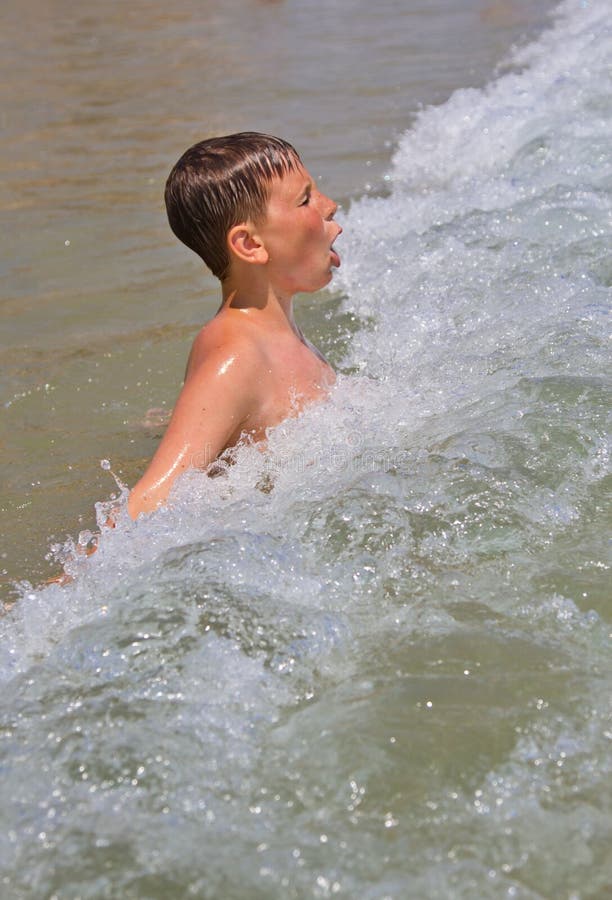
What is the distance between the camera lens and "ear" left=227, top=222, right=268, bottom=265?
11.8ft

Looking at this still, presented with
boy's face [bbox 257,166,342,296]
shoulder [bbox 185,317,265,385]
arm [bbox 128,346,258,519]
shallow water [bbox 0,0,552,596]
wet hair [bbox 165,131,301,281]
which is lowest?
shallow water [bbox 0,0,552,596]

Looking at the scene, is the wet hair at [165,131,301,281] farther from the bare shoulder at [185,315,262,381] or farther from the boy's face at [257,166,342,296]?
the bare shoulder at [185,315,262,381]

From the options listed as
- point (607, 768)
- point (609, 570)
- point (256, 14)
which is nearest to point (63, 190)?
point (609, 570)

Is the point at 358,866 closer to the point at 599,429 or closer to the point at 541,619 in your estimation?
the point at 541,619

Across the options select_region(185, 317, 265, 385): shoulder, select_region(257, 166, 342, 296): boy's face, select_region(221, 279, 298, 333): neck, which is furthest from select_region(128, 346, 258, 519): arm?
select_region(257, 166, 342, 296): boy's face

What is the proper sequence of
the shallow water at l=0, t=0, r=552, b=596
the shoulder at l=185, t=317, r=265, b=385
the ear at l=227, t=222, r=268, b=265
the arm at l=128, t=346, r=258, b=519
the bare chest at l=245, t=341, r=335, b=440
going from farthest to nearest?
1. the shallow water at l=0, t=0, r=552, b=596
2. the ear at l=227, t=222, r=268, b=265
3. the bare chest at l=245, t=341, r=335, b=440
4. the shoulder at l=185, t=317, r=265, b=385
5. the arm at l=128, t=346, r=258, b=519

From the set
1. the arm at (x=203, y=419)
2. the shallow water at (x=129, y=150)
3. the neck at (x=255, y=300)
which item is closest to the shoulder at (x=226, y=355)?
the arm at (x=203, y=419)

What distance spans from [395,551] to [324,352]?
6.84ft

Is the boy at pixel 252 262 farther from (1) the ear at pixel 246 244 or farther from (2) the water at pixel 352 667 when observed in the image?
(2) the water at pixel 352 667

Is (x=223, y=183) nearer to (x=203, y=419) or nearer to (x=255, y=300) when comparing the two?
(x=255, y=300)

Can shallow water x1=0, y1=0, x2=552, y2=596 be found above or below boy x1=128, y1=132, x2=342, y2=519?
below

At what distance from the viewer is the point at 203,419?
326 cm

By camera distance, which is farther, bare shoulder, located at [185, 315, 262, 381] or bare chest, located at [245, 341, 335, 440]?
bare chest, located at [245, 341, 335, 440]

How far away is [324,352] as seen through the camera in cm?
479
